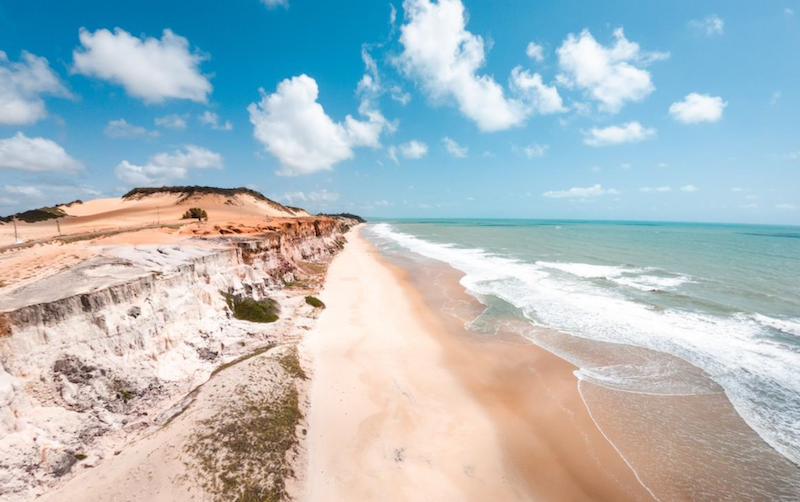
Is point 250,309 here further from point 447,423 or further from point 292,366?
point 447,423

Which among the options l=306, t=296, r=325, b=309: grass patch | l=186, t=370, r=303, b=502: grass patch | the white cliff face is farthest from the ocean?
the white cliff face

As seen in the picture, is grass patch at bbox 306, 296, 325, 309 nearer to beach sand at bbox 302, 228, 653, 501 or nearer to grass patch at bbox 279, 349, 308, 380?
beach sand at bbox 302, 228, 653, 501

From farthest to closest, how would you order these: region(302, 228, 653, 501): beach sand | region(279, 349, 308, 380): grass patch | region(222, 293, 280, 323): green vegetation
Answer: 1. region(222, 293, 280, 323): green vegetation
2. region(279, 349, 308, 380): grass patch
3. region(302, 228, 653, 501): beach sand

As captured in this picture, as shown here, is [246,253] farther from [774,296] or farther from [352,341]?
[774,296]

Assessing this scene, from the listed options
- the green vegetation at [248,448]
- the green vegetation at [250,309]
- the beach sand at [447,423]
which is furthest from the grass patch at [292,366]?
the green vegetation at [250,309]

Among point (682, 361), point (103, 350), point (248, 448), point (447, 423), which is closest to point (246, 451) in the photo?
point (248, 448)

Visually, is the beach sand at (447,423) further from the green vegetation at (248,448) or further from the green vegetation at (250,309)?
the green vegetation at (250,309)
